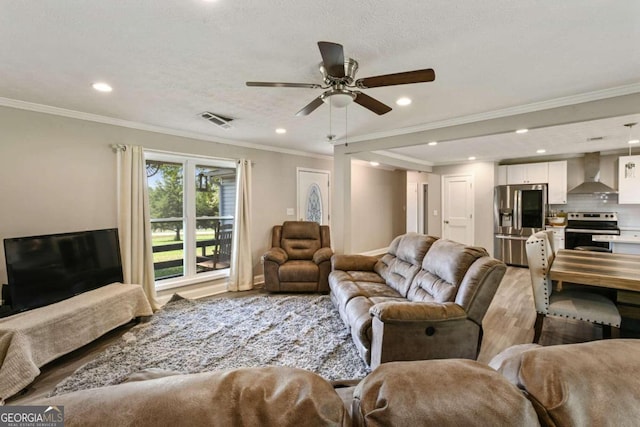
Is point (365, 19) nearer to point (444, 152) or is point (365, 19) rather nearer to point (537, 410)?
point (537, 410)

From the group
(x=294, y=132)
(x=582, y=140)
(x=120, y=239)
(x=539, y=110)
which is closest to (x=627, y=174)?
(x=582, y=140)

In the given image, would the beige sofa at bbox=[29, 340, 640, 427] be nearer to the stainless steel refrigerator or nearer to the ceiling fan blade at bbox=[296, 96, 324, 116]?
the ceiling fan blade at bbox=[296, 96, 324, 116]

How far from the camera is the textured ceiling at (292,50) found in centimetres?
160

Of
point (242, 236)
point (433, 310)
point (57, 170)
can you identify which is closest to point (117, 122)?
point (57, 170)

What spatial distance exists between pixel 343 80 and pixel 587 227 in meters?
6.52

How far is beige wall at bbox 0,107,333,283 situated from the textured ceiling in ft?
1.00

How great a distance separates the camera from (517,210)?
6.15m

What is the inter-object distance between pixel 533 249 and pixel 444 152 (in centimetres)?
335

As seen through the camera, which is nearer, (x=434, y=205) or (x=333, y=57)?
(x=333, y=57)

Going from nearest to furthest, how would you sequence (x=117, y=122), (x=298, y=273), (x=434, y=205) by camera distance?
(x=117, y=122) < (x=298, y=273) < (x=434, y=205)

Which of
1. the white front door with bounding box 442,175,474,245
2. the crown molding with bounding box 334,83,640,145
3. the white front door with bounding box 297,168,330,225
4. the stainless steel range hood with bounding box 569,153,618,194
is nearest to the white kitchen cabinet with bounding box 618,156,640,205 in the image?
the stainless steel range hood with bounding box 569,153,618,194

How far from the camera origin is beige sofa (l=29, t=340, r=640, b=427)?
506 mm

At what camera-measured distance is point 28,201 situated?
2992 millimetres

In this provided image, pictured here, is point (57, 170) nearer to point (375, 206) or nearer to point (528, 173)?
point (375, 206)
